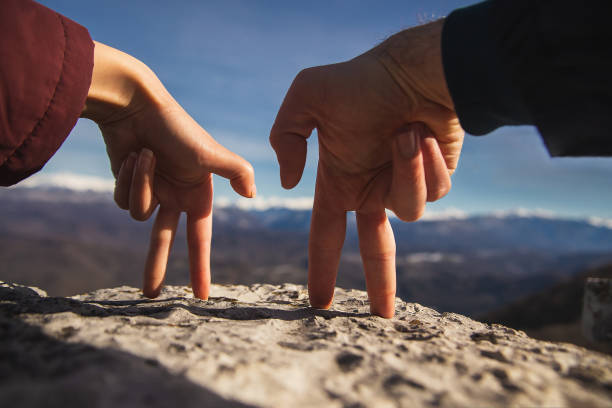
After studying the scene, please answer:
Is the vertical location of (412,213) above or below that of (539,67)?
below

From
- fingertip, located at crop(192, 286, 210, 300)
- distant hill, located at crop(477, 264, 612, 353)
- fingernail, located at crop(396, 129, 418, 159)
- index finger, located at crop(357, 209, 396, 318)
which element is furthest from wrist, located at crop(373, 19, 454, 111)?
distant hill, located at crop(477, 264, 612, 353)

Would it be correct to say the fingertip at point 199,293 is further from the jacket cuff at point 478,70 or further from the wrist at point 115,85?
the jacket cuff at point 478,70

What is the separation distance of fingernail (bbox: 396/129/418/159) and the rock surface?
41.5 inches

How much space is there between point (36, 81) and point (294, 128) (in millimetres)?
1458

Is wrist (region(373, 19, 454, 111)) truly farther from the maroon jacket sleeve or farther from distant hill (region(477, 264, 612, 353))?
distant hill (region(477, 264, 612, 353))

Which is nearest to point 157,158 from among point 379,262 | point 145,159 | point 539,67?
point 145,159

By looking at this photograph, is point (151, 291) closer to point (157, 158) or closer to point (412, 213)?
point (157, 158)

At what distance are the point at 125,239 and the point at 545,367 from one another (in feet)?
513

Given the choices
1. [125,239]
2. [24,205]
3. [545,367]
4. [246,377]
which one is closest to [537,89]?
[545,367]

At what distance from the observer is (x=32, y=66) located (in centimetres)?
171

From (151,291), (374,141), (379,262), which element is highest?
(374,141)

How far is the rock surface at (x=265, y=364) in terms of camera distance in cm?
109

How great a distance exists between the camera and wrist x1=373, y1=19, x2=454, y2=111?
6.05 ft

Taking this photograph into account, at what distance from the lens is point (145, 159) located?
2.45m
